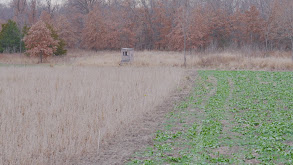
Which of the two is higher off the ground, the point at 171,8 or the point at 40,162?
the point at 171,8

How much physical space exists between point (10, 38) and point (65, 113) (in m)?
34.1

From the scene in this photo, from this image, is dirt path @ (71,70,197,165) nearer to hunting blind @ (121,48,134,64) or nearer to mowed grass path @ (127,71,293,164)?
mowed grass path @ (127,71,293,164)

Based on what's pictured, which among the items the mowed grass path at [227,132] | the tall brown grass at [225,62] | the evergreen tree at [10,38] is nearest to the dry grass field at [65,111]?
the mowed grass path at [227,132]

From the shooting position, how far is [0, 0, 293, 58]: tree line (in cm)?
3938

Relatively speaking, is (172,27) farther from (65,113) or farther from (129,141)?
(129,141)

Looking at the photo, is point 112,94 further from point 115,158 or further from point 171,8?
point 171,8

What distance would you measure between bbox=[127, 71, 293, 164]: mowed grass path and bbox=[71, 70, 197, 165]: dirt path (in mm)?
246

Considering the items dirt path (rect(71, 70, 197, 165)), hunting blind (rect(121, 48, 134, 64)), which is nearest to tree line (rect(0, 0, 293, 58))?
hunting blind (rect(121, 48, 134, 64))

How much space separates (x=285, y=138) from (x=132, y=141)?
3.30 metres

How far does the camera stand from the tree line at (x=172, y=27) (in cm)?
3938

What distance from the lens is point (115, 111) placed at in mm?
9523

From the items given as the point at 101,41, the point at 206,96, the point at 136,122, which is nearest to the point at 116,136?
the point at 136,122

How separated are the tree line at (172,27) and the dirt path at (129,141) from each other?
27541 mm

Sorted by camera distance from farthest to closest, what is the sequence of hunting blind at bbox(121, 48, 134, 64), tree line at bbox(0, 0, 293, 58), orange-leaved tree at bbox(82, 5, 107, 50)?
orange-leaved tree at bbox(82, 5, 107, 50) < tree line at bbox(0, 0, 293, 58) < hunting blind at bbox(121, 48, 134, 64)
